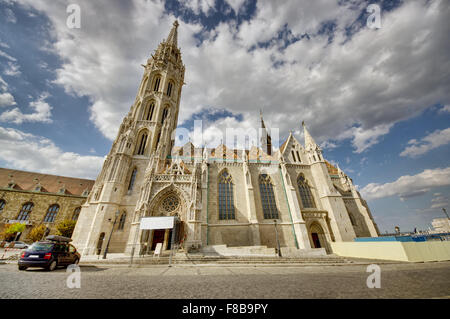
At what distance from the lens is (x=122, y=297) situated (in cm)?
352

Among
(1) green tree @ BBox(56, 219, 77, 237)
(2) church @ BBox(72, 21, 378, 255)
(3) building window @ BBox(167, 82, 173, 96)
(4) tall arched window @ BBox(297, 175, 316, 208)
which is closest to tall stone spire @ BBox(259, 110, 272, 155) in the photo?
(2) church @ BBox(72, 21, 378, 255)

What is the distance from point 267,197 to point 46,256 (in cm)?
1861

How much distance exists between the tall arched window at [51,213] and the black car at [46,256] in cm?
2802

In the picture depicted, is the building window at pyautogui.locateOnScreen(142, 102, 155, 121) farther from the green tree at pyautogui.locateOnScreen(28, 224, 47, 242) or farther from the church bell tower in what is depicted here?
the green tree at pyautogui.locateOnScreen(28, 224, 47, 242)

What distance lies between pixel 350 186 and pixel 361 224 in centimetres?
483

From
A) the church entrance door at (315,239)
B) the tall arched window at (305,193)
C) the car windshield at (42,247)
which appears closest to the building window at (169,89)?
the tall arched window at (305,193)

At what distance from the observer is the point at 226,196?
1955 cm

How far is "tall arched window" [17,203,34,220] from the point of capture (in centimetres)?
2577

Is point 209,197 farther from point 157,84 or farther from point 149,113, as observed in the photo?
point 157,84

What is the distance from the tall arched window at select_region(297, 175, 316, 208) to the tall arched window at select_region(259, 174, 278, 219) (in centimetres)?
387

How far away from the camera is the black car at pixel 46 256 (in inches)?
270

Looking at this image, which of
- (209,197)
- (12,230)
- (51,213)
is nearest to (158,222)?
(209,197)

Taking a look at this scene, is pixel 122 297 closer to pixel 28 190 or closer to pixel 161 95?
pixel 161 95

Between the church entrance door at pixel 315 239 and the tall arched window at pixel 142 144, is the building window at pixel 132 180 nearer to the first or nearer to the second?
the tall arched window at pixel 142 144
